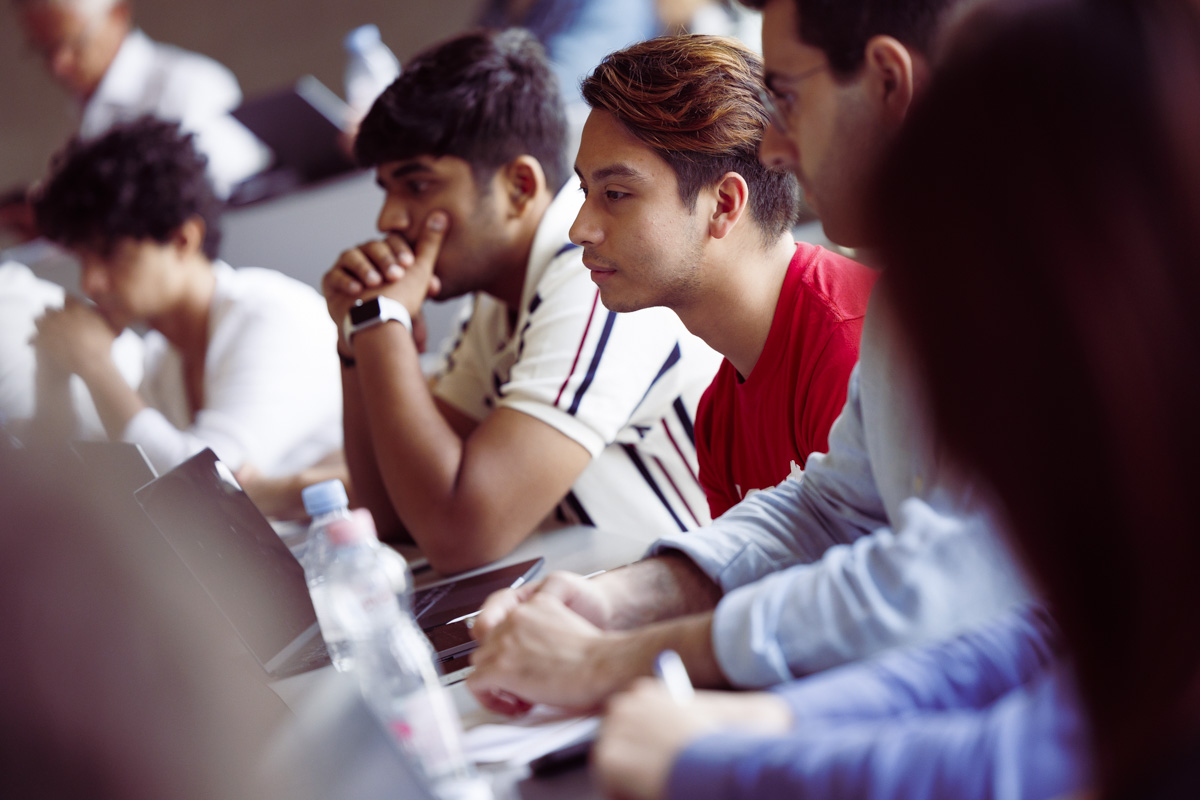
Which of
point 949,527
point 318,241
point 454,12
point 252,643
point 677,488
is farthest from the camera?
point 454,12

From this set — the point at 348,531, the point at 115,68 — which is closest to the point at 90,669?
the point at 348,531

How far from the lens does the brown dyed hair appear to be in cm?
127

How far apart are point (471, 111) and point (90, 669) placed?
133 cm

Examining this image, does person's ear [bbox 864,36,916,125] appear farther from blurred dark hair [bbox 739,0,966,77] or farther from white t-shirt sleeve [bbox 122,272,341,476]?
white t-shirt sleeve [bbox 122,272,341,476]

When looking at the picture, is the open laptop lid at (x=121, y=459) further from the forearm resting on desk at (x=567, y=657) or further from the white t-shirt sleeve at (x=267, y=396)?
the white t-shirt sleeve at (x=267, y=396)

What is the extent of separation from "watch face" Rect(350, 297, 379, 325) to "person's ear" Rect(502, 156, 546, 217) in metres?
0.30

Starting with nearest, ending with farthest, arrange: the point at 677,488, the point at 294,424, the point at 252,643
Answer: the point at 252,643, the point at 677,488, the point at 294,424

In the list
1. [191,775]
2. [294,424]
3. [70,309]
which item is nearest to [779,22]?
[191,775]

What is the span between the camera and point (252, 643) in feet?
3.56

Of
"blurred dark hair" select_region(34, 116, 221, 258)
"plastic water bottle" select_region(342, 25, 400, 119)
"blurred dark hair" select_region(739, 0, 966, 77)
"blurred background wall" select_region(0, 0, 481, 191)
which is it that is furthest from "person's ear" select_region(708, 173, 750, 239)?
"blurred background wall" select_region(0, 0, 481, 191)

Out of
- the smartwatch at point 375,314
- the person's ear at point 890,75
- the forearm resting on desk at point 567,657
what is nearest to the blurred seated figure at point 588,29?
the smartwatch at point 375,314

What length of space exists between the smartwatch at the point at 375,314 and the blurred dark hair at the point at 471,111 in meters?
0.28

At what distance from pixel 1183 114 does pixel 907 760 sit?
34 cm

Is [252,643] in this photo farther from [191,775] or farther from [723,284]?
[723,284]
